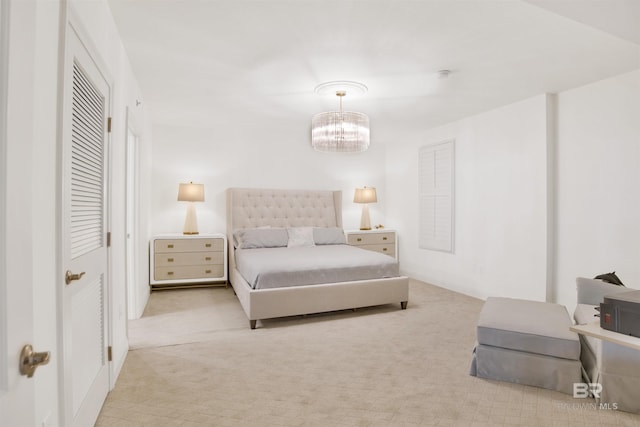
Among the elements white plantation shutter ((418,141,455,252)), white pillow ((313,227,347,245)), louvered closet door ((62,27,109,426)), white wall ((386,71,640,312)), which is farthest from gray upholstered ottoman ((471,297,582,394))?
white pillow ((313,227,347,245))

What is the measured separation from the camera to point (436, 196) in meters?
5.22

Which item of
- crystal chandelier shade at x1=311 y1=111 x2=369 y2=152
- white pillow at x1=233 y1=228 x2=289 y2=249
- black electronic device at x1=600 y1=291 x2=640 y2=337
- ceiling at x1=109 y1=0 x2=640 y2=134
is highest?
ceiling at x1=109 y1=0 x2=640 y2=134

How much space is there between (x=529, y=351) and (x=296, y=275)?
6.76 ft

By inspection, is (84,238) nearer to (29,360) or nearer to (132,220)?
(29,360)

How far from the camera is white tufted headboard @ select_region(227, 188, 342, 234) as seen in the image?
527 centimetres

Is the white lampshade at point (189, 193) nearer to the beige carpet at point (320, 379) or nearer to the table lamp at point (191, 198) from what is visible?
the table lamp at point (191, 198)

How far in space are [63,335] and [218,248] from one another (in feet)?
12.1

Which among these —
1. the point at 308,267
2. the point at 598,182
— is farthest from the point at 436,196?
the point at 308,267

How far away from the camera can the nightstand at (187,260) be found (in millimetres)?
4746

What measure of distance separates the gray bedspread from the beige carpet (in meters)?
0.42

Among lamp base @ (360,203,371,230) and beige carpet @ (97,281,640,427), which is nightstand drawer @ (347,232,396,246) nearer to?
lamp base @ (360,203,371,230)

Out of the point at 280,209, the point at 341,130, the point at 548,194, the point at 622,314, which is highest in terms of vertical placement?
the point at 341,130

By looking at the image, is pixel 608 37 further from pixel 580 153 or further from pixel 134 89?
pixel 134 89

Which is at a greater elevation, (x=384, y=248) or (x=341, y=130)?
(x=341, y=130)
